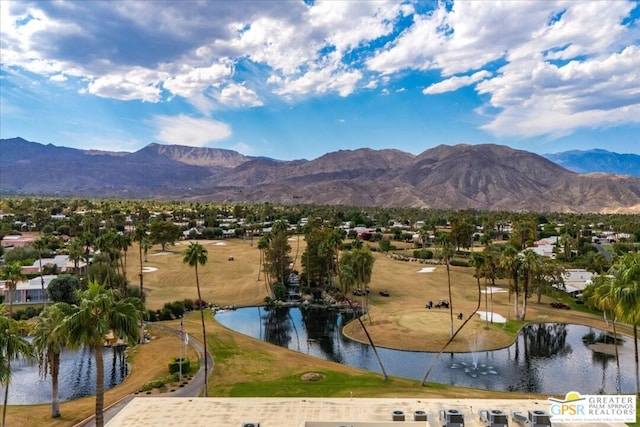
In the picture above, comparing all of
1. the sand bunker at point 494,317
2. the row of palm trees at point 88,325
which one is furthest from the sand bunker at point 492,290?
the row of palm trees at point 88,325

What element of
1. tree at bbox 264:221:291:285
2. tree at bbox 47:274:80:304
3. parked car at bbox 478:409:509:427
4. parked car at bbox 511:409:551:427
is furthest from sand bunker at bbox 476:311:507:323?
tree at bbox 47:274:80:304

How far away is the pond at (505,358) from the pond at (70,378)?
794 inches

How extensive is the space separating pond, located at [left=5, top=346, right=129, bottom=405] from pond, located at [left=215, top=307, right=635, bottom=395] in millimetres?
20171

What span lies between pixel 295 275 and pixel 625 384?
233 feet

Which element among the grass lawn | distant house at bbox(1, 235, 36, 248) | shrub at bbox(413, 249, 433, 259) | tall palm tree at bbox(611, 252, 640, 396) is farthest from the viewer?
shrub at bbox(413, 249, 433, 259)

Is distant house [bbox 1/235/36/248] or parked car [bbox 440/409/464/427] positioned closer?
parked car [bbox 440/409/464/427]

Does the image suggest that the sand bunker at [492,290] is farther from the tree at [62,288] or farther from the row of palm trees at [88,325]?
the row of palm trees at [88,325]

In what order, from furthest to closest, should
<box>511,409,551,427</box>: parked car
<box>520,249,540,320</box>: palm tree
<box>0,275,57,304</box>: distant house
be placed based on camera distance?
<box>0,275,57,304</box>: distant house → <box>520,249,540,320</box>: palm tree → <box>511,409,551,427</box>: parked car

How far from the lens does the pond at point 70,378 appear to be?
44219mm

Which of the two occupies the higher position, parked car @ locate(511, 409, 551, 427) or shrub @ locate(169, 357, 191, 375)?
parked car @ locate(511, 409, 551, 427)

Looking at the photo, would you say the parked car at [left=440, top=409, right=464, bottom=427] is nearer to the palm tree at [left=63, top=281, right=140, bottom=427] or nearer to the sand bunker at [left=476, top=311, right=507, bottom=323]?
the palm tree at [left=63, top=281, right=140, bottom=427]

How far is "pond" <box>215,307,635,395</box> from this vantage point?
48.8 m

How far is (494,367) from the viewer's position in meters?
53.2

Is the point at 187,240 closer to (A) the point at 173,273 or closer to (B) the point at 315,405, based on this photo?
(A) the point at 173,273
